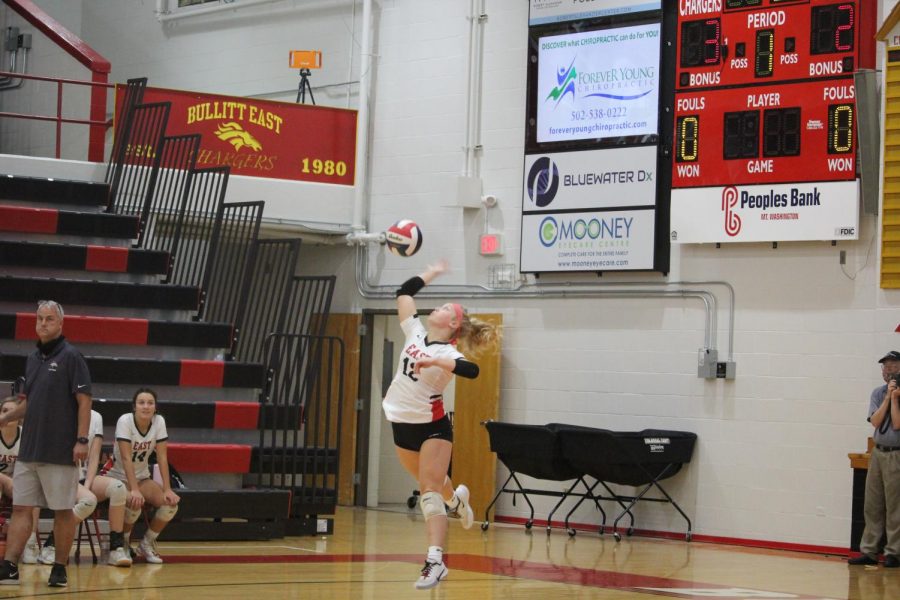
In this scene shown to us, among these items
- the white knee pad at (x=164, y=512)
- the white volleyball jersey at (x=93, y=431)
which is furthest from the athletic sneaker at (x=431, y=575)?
the white volleyball jersey at (x=93, y=431)

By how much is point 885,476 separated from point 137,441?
6.22 meters

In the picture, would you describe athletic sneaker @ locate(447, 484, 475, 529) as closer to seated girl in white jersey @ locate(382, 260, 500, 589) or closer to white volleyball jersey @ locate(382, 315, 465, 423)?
seated girl in white jersey @ locate(382, 260, 500, 589)

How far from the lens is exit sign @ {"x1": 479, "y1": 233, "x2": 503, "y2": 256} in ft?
46.8

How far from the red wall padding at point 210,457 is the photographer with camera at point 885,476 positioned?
5.41 m

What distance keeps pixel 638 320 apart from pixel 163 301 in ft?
16.5

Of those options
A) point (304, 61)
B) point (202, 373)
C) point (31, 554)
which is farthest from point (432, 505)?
point (304, 61)

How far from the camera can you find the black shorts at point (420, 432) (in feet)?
24.2

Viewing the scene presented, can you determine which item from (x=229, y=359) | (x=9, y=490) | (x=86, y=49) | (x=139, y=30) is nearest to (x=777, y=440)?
(x=229, y=359)

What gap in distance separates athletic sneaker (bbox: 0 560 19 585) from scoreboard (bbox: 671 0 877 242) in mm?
7627

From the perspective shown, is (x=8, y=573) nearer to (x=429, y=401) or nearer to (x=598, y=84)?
(x=429, y=401)

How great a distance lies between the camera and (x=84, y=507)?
27.6 ft

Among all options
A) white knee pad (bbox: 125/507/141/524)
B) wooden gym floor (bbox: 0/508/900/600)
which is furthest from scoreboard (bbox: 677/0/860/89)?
white knee pad (bbox: 125/507/141/524)

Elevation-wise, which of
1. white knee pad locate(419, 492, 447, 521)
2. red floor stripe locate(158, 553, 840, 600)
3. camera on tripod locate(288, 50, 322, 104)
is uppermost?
camera on tripod locate(288, 50, 322, 104)

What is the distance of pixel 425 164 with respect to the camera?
594 inches
